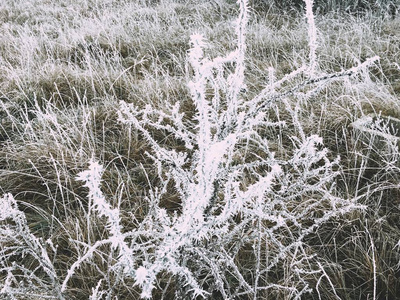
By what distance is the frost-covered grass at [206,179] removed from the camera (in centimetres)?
110

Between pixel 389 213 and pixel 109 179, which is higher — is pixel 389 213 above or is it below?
below

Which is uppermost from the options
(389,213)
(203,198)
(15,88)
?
(203,198)

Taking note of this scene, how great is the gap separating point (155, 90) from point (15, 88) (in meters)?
1.55

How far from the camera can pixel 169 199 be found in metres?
2.20

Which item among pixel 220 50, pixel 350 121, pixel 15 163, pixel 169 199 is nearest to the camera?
pixel 169 199

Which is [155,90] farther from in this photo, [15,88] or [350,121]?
[350,121]

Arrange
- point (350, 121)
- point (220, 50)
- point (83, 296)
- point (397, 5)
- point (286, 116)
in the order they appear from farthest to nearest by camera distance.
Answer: point (397, 5)
point (220, 50)
point (286, 116)
point (350, 121)
point (83, 296)

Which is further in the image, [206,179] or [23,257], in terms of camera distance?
[23,257]

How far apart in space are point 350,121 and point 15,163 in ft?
8.82

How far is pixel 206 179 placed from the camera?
32.3 inches

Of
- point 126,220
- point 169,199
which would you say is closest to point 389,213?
point 169,199

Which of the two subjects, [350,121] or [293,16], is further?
[293,16]

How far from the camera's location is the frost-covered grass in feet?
3.62

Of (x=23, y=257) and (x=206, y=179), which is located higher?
(x=206, y=179)
